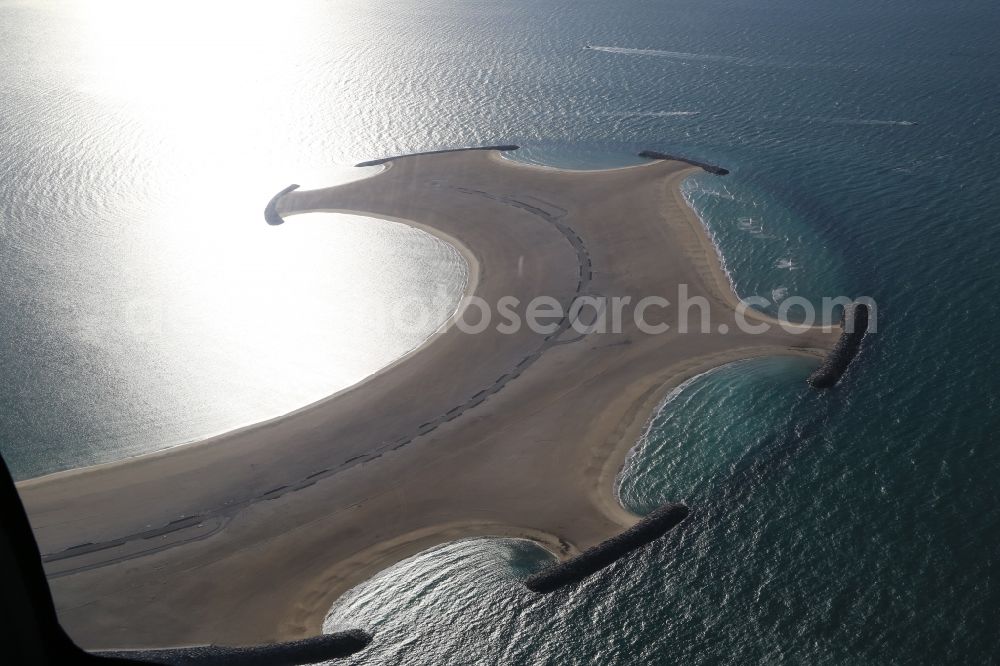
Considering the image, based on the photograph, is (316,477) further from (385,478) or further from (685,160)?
(685,160)

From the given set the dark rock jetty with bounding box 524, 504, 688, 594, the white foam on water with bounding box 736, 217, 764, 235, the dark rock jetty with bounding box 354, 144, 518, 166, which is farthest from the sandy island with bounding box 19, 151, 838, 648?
the dark rock jetty with bounding box 354, 144, 518, 166

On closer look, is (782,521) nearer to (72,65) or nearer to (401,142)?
(401,142)

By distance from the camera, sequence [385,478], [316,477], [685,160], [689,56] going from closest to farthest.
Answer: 1. [385,478]
2. [316,477]
3. [685,160]
4. [689,56]

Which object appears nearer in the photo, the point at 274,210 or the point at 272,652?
the point at 272,652

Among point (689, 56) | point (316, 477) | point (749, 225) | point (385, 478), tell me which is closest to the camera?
point (385, 478)

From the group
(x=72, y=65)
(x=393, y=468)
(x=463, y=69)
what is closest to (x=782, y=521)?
(x=393, y=468)

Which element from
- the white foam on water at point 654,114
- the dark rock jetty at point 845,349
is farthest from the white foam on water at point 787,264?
the white foam on water at point 654,114

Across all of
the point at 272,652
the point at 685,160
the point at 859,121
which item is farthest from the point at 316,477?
the point at 859,121

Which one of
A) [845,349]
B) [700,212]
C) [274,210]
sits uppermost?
[274,210]
